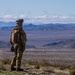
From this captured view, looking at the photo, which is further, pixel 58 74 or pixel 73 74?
pixel 58 74

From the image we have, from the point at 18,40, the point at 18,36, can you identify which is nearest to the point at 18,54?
the point at 18,40

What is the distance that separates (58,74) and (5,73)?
263 cm

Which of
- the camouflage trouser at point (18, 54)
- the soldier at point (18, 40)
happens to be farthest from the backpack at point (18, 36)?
the camouflage trouser at point (18, 54)

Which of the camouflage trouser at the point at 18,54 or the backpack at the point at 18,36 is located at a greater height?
the backpack at the point at 18,36

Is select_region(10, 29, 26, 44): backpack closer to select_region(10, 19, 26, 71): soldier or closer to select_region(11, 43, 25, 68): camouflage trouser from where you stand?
select_region(10, 19, 26, 71): soldier

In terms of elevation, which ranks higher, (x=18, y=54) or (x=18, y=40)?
(x=18, y=40)

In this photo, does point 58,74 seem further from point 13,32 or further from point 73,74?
point 13,32

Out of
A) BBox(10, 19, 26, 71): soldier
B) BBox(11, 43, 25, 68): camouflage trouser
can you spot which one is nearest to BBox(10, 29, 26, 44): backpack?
BBox(10, 19, 26, 71): soldier

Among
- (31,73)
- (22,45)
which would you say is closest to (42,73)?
(31,73)

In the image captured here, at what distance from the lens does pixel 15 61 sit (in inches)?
599

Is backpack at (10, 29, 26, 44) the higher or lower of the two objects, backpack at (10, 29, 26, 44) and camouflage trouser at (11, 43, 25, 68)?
the higher

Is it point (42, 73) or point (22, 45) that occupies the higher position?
point (22, 45)

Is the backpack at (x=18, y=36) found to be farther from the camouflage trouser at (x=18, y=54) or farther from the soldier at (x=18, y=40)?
the camouflage trouser at (x=18, y=54)

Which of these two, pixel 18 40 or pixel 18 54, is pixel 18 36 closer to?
pixel 18 40
